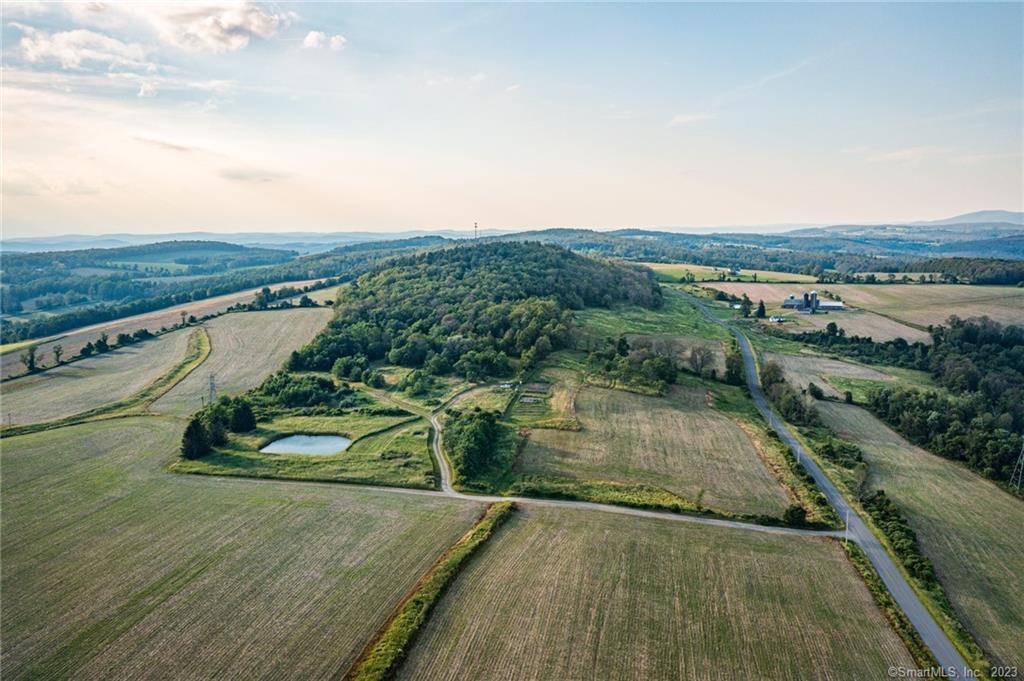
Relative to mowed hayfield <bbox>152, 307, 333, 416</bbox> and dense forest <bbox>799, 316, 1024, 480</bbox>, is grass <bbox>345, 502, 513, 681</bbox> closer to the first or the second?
mowed hayfield <bbox>152, 307, 333, 416</bbox>

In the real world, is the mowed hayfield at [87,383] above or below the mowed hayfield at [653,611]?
above

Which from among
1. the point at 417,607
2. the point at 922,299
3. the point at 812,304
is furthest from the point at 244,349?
the point at 922,299

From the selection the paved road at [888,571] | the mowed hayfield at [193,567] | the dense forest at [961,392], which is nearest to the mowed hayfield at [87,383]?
the mowed hayfield at [193,567]

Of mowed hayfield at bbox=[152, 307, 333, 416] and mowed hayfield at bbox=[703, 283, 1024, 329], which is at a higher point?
mowed hayfield at bbox=[703, 283, 1024, 329]

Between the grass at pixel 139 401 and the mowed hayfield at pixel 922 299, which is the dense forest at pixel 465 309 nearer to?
the grass at pixel 139 401

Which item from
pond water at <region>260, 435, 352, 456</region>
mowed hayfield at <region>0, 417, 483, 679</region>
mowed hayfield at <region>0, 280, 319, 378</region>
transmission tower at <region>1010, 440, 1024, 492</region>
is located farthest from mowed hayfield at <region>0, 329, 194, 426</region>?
transmission tower at <region>1010, 440, 1024, 492</region>

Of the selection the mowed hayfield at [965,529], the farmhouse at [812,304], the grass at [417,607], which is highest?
the farmhouse at [812,304]
